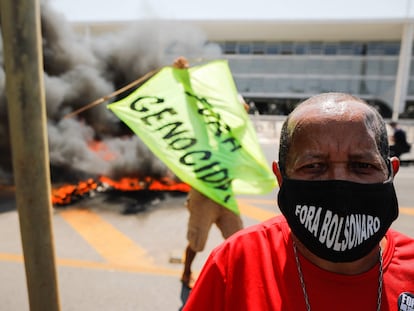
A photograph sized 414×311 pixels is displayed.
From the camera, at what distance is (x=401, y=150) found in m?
9.50

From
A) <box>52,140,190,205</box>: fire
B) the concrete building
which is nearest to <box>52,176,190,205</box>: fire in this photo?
<box>52,140,190,205</box>: fire

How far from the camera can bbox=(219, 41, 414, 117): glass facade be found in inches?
1206

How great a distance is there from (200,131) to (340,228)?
2.07 meters

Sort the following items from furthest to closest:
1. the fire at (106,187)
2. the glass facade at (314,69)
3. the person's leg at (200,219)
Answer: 1. the glass facade at (314,69)
2. the fire at (106,187)
3. the person's leg at (200,219)

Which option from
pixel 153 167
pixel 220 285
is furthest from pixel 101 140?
pixel 220 285

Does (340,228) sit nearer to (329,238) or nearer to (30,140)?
(329,238)

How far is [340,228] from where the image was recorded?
0.99 metres

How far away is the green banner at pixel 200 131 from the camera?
2.69 m

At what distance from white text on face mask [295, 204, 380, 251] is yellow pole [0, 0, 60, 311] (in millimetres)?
1143

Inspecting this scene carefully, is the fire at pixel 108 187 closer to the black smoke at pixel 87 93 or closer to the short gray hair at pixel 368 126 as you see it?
the black smoke at pixel 87 93

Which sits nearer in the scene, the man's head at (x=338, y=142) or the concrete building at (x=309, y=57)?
the man's head at (x=338, y=142)

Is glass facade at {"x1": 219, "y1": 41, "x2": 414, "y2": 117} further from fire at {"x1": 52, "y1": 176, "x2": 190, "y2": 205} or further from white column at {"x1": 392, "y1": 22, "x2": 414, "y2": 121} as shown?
fire at {"x1": 52, "y1": 176, "x2": 190, "y2": 205}

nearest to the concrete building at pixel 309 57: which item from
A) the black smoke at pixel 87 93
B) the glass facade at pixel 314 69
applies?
the glass facade at pixel 314 69

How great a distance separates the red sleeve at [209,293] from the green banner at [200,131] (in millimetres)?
1560
